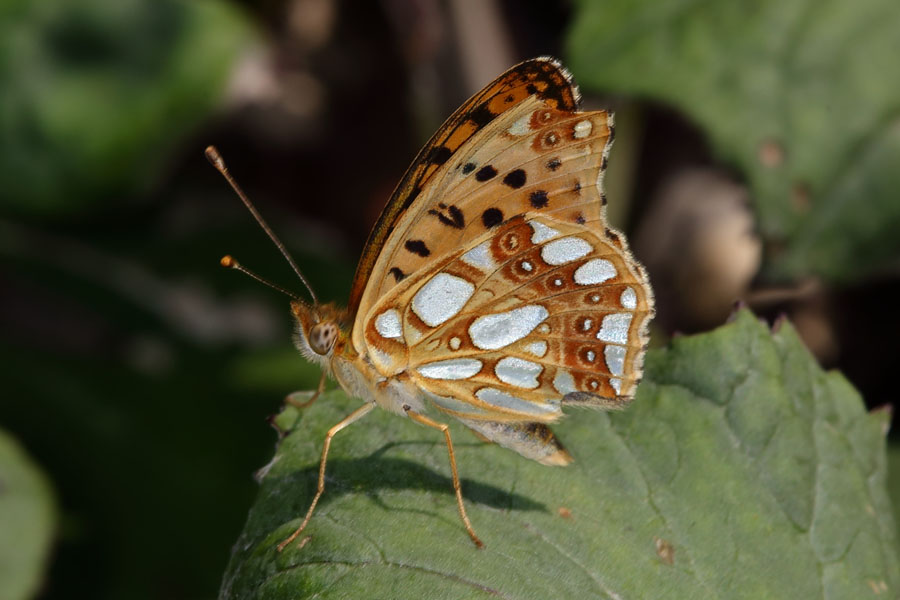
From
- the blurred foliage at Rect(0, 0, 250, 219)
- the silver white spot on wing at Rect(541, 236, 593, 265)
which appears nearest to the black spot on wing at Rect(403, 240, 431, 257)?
the silver white spot on wing at Rect(541, 236, 593, 265)

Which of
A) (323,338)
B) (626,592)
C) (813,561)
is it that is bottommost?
(813,561)

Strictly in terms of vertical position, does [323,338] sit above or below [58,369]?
below

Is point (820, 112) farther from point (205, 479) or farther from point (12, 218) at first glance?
point (12, 218)

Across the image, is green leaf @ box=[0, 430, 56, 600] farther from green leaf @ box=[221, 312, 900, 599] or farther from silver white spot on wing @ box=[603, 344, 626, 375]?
silver white spot on wing @ box=[603, 344, 626, 375]

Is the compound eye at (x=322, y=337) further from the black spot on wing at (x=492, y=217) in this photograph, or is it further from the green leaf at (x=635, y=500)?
the black spot on wing at (x=492, y=217)

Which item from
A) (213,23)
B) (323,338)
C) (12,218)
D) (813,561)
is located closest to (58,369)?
(12,218)
